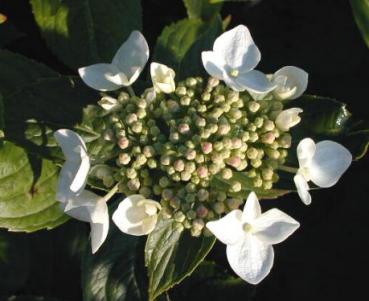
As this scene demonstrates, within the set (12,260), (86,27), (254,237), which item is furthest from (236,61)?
(12,260)

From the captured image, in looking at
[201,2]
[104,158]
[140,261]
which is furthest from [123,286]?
[201,2]

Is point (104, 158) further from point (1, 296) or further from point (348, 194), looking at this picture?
point (348, 194)

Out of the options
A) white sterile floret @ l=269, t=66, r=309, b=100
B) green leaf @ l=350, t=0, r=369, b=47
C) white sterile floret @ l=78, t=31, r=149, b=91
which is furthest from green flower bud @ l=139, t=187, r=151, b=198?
green leaf @ l=350, t=0, r=369, b=47

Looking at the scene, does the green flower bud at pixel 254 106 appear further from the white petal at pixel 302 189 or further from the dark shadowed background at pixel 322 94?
the dark shadowed background at pixel 322 94

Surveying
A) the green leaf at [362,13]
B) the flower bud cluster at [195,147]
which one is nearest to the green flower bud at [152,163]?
the flower bud cluster at [195,147]

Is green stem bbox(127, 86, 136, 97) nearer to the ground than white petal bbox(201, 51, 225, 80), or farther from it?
nearer to the ground

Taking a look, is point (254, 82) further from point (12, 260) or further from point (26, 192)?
point (12, 260)

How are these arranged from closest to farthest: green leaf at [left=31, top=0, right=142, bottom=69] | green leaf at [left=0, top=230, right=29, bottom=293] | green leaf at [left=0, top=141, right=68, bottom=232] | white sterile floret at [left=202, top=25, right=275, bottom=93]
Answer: white sterile floret at [left=202, top=25, right=275, bottom=93], green leaf at [left=0, top=141, right=68, bottom=232], green leaf at [left=31, top=0, right=142, bottom=69], green leaf at [left=0, top=230, right=29, bottom=293]

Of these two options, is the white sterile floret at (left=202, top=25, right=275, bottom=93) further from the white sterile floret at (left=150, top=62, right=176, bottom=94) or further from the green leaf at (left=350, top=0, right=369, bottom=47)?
the green leaf at (left=350, top=0, right=369, bottom=47)
